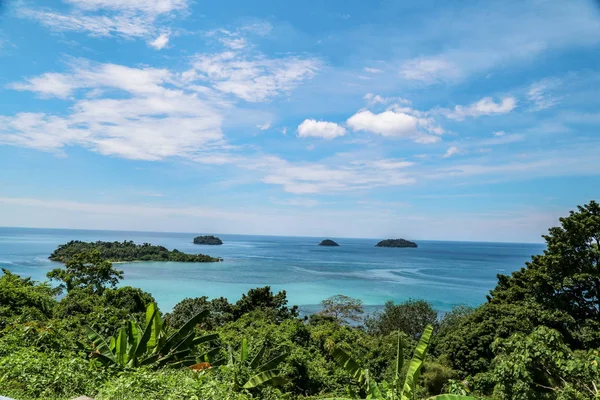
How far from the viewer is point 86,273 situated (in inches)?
1135

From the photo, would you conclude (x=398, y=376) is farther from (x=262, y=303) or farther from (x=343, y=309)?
(x=343, y=309)

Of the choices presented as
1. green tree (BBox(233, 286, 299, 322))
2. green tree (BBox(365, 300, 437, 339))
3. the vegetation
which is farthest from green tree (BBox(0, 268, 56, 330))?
green tree (BBox(365, 300, 437, 339))

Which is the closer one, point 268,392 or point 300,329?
point 268,392

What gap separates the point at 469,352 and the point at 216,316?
17.5m

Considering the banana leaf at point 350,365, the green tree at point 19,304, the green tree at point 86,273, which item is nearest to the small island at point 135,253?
the green tree at point 86,273

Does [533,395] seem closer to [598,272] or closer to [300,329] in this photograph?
[300,329]

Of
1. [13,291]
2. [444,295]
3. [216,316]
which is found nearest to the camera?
[13,291]

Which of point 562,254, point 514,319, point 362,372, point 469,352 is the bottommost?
point 469,352

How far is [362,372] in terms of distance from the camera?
23.0ft

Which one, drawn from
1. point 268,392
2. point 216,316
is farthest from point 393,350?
point 216,316

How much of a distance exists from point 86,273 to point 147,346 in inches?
979

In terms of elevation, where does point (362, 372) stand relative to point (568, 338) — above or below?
above

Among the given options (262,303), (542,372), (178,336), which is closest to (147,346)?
(178,336)

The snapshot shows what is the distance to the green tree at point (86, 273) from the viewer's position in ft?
92.5
